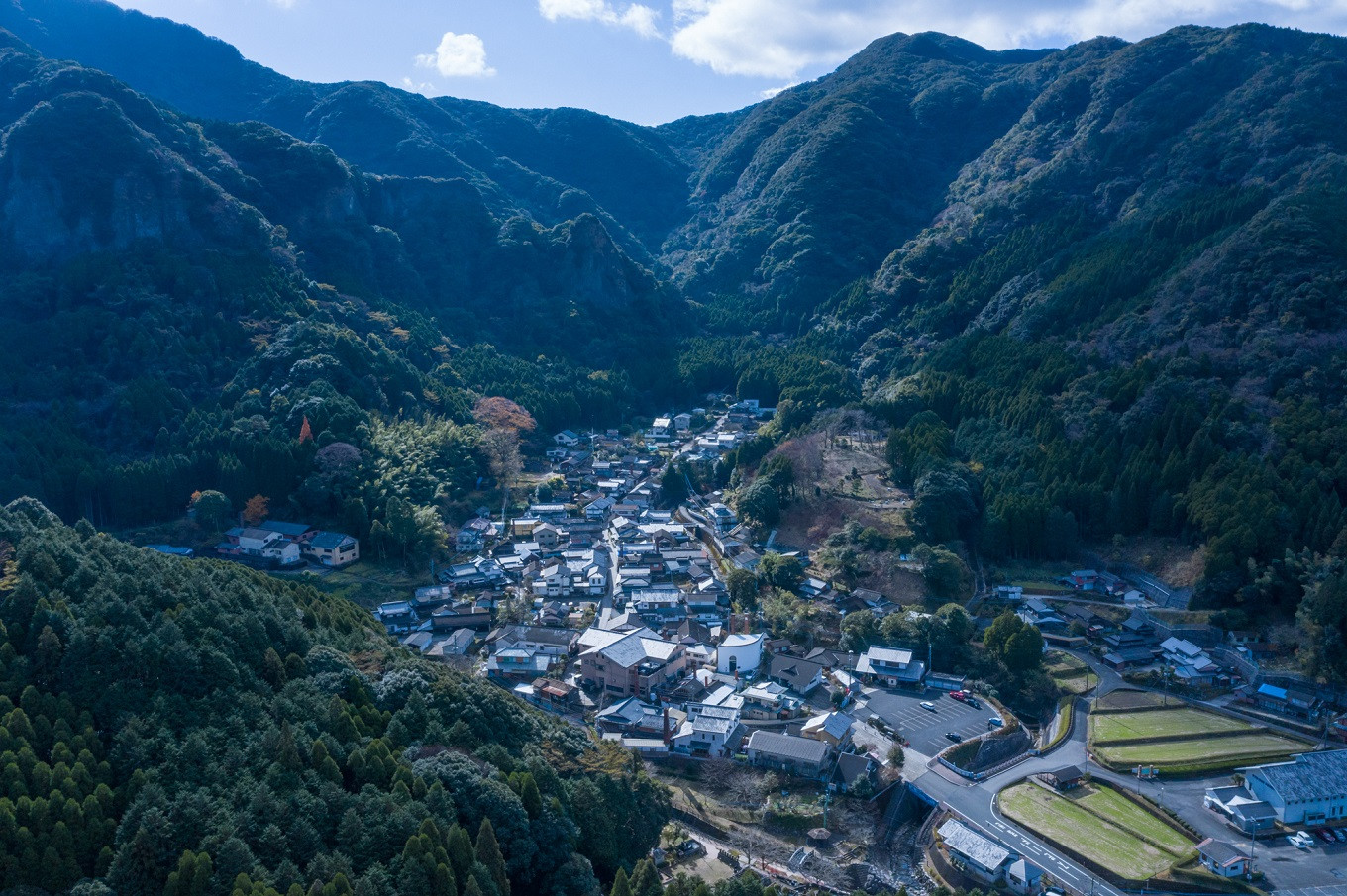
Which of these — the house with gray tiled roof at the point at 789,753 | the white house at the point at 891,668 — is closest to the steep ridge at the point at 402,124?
the white house at the point at 891,668

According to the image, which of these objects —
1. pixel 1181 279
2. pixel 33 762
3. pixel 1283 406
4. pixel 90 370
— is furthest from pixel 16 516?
pixel 1181 279

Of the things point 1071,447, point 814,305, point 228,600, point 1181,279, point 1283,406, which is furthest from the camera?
point 814,305

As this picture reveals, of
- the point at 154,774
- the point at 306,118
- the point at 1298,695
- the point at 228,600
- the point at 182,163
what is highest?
the point at 306,118

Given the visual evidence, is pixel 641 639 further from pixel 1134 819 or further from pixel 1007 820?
pixel 1134 819

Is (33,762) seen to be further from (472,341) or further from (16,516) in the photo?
(472,341)

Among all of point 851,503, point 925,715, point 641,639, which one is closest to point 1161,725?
point 925,715

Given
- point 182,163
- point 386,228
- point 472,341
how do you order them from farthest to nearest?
1. point 386,228
2. point 472,341
3. point 182,163

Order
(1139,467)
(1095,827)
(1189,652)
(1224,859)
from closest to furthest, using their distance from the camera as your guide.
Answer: (1224,859) < (1095,827) < (1189,652) < (1139,467)
